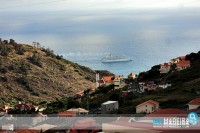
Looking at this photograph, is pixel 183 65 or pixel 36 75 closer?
pixel 183 65

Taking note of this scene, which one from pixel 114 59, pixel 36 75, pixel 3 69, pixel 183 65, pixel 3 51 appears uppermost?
pixel 114 59

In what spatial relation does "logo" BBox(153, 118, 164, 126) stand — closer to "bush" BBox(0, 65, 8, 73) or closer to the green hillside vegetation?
the green hillside vegetation

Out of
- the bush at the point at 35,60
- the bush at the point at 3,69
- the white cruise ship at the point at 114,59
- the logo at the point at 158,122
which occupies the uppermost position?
the white cruise ship at the point at 114,59

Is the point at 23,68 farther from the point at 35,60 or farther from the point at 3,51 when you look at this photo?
the point at 3,51

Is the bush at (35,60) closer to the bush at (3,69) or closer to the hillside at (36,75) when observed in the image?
the hillside at (36,75)

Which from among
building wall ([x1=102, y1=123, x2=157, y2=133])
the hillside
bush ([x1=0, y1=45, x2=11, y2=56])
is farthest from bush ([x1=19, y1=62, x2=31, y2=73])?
building wall ([x1=102, y1=123, x2=157, y2=133])

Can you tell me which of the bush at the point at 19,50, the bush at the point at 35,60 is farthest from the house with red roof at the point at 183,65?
the bush at the point at 19,50

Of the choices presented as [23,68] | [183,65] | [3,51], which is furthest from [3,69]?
[183,65]

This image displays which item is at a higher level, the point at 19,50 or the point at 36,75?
the point at 19,50

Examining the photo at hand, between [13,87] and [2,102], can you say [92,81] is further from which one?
[2,102]
